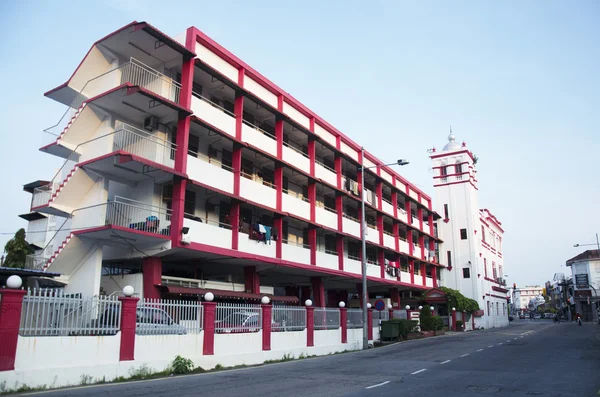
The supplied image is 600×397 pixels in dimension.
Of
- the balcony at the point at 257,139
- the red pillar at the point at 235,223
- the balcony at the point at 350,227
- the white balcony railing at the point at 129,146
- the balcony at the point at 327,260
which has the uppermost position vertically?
the balcony at the point at 257,139

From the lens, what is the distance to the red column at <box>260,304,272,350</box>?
2058cm

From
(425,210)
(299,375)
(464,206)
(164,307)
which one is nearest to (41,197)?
(164,307)

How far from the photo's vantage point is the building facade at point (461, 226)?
5438 centimetres

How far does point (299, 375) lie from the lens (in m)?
14.9

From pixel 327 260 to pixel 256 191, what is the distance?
27.1 feet

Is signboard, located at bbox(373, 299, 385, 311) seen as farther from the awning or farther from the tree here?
the tree

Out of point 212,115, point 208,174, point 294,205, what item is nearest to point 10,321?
point 208,174

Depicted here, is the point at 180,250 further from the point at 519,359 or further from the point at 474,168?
the point at 474,168

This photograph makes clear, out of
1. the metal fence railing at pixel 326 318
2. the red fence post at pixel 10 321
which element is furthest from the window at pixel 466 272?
the red fence post at pixel 10 321

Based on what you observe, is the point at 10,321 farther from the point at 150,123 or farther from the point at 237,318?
the point at 150,123

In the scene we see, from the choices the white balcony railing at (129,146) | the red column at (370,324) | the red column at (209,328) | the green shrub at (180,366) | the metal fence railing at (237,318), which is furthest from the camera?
the red column at (370,324)

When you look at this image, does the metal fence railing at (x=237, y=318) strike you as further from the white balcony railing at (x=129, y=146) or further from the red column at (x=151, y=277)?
the white balcony railing at (x=129, y=146)

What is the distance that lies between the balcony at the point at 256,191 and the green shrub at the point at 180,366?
34.3ft

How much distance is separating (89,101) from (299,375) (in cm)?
1480
